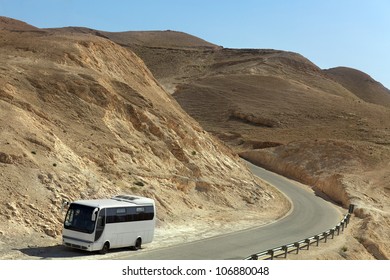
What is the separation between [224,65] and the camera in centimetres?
12325

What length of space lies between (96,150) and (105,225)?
10.2m

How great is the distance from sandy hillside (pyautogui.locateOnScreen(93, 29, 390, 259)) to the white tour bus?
8.83 metres

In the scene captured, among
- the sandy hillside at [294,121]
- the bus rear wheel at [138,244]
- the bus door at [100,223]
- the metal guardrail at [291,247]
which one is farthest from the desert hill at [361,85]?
the bus door at [100,223]

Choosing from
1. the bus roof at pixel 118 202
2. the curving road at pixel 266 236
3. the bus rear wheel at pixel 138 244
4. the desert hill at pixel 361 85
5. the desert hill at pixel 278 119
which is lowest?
the curving road at pixel 266 236

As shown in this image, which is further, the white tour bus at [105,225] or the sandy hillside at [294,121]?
the sandy hillside at [294,121]

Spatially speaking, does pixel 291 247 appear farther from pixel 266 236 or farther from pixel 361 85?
pixel 361 85

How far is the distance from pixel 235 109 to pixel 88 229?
2541 inches

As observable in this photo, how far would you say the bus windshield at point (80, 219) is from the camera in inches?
766

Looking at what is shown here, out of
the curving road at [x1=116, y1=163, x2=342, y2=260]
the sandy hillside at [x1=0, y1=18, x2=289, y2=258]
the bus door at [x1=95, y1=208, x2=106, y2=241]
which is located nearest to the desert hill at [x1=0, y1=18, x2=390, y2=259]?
the sandy hillside at [x1=0, y1=18, x2=289, y2=258]

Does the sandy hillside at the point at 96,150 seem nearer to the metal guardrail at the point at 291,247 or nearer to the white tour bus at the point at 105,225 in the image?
the white tour bus at the point at 105,225

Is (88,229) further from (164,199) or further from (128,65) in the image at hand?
(128,65)

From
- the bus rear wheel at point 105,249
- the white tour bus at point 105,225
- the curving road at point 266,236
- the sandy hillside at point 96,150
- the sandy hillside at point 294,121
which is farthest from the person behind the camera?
the sandy hillside at point 294,121

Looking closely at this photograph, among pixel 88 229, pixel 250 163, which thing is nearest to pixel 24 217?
pixel 88 229

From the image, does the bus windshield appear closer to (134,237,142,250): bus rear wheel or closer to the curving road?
the curving road
